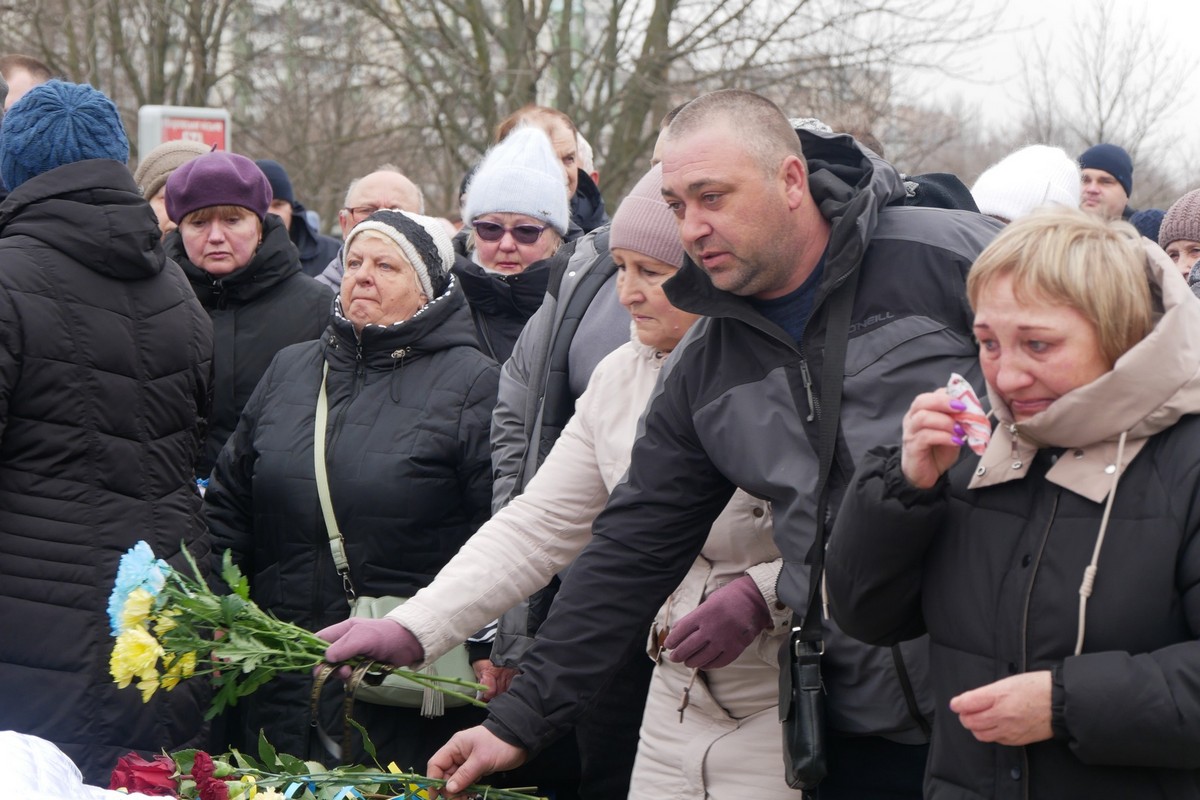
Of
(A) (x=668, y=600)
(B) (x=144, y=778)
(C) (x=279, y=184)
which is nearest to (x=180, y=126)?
(C) (x=279, y=184)

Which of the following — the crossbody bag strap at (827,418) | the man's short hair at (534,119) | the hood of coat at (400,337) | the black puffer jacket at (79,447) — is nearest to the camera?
the crossbody bag strap at (827,418)

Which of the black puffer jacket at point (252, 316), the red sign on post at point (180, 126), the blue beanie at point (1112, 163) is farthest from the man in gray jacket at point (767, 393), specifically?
the red sign on post at point (180, 126)

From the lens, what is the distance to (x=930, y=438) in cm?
233

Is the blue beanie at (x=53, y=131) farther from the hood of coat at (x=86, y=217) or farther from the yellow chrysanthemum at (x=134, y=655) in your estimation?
the yellow chrysanthemum at (x=134, y=655)

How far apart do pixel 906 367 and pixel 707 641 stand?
2.30 ft

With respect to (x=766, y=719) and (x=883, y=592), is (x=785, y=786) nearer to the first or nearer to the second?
(x=766, y=719)

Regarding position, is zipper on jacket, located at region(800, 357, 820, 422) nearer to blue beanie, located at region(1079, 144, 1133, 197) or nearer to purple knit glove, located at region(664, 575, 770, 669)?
purple knit glove, located at region(664, 575, 770, 669)

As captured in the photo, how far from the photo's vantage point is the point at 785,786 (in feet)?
10.8

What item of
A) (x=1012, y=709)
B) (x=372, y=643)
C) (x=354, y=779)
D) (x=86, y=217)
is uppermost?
(x=86, y=217)

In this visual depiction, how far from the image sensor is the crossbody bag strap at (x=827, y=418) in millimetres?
2893

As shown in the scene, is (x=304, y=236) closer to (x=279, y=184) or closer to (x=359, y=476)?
(x=279, y=184)

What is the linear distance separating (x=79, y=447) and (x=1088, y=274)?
2.65m

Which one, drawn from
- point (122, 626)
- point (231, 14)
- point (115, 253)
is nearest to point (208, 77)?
point (231, 14)

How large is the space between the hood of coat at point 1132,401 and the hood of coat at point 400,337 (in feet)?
8.63
